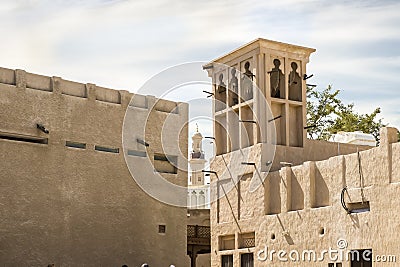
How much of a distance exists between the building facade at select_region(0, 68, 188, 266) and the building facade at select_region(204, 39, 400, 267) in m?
5.70

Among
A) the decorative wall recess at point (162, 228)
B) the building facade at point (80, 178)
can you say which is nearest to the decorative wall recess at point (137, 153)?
the building facade at point (80, 178)

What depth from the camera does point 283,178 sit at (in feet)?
62.1

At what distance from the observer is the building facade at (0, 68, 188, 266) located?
78.4 feet

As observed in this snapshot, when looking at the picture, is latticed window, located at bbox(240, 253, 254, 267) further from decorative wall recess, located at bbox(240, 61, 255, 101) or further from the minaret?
the minaret

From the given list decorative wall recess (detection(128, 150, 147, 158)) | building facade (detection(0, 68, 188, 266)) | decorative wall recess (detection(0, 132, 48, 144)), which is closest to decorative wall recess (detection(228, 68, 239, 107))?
building facade (detection(0, 68, 188, 266))

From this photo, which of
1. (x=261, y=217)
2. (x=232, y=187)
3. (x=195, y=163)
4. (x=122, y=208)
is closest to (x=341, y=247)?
(x=261, y=217)

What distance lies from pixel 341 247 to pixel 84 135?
12.2 m

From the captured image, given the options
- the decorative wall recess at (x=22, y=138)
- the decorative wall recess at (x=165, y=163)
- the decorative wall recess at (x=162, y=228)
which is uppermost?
the decorative wall recess at (x=22, y=138)

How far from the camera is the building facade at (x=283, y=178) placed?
16.1m

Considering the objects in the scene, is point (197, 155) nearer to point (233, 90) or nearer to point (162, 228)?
point (162, 228)

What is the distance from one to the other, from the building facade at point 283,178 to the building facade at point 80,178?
18.7 ft

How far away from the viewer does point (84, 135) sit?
84.9 feet

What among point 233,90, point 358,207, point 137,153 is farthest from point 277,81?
point 137,153

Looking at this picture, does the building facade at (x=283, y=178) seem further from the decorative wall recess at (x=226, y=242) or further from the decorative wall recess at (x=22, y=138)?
the decorative wall recess at (x=22, y=138)
